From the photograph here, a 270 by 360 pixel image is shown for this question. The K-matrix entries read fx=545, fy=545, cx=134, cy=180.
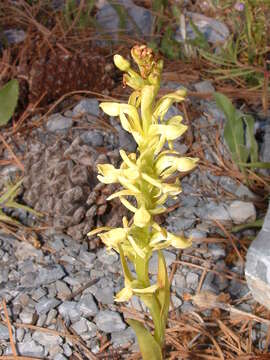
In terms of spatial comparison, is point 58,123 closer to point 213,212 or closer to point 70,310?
point 213,212

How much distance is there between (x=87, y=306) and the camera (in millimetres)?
1999

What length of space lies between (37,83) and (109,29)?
0.95 m

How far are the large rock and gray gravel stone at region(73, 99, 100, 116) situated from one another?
4.04ft

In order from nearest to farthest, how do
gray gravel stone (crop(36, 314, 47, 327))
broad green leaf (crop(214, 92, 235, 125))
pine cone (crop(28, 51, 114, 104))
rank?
gray gravel stone (crop(36, 314, 47, 327)), broad green leaf (crop(214, 92, 235, 125)), pine cone (crop(28, 51, 114, 104))

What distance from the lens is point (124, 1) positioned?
12.8 feet

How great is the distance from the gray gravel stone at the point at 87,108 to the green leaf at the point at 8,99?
32 cm

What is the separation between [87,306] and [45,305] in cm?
15

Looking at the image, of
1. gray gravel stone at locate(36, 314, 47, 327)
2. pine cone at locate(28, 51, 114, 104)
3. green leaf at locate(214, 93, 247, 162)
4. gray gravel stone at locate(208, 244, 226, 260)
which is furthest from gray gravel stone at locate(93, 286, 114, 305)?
pine cone at locate(28, 51, 114, 104)

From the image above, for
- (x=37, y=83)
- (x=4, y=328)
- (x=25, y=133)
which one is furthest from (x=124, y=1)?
(x=4, y=328)

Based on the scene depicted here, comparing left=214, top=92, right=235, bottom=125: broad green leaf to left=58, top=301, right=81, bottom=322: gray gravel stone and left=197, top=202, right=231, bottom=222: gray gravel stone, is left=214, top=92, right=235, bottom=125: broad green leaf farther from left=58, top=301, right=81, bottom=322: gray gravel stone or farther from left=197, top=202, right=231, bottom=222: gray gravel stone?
left=58, top=301, right=81, bottom=322: gray gravel stone

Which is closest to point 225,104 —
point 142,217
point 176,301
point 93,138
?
point 93,138

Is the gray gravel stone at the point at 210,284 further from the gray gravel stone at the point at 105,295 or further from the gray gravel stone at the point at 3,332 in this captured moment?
the gray gravel stone at the point at 3,332

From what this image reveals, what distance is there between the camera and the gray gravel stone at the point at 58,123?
2.74 m

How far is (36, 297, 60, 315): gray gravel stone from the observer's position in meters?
1.99
